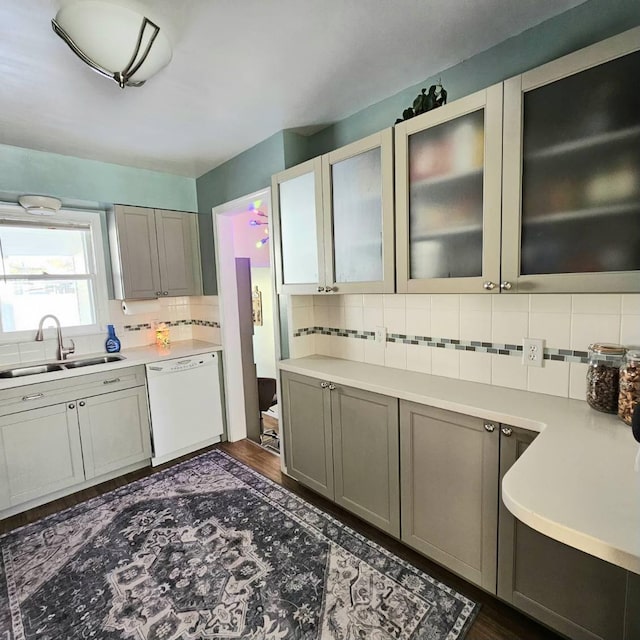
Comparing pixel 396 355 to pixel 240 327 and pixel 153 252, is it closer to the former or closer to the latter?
pixel 240 327

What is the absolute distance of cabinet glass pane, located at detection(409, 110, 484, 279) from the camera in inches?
62.0

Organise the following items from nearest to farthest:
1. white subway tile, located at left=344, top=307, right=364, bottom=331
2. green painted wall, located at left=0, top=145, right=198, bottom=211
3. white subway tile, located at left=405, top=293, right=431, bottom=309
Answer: white subway tile, located at left=405, top=293, right=431, bottom=309 < white subway tile, located at left=344, top=307, right=364, bottom=331 < green painted wall, located at left=0, top=145, right=198, bottom=211

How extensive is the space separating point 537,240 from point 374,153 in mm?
947

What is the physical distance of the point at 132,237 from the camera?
313 centimetres

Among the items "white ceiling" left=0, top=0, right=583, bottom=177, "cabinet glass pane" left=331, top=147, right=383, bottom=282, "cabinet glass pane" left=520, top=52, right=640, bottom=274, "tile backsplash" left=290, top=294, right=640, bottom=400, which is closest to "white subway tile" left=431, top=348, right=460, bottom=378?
"tile backsplash" left=290, top=294, right=640, bottom=400

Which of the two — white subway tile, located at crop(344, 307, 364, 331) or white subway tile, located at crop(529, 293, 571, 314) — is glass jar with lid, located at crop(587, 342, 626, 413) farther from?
white subway tile, located at crop(344, 307, 364, 331)

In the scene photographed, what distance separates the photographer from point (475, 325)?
1942 millimetres

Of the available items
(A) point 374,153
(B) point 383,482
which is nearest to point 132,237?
(A) point 374,153

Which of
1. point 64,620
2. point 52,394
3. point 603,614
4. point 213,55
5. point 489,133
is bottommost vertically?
point 64,620

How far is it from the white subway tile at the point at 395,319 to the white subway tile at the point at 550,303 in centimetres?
73

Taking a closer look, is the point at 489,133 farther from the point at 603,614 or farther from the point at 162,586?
the point at 162,586

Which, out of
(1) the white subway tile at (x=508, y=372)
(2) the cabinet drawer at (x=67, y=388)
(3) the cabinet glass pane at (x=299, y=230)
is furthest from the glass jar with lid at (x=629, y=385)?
(2) the cabinet drawer at (x=67, y=388)

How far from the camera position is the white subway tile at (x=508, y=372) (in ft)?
5.85

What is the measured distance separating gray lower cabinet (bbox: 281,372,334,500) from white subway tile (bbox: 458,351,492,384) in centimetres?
82
